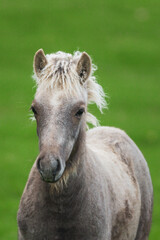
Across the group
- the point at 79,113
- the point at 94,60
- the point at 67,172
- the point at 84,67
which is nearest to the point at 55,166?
the point at 79,113

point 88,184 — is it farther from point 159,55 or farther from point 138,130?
point 159,55

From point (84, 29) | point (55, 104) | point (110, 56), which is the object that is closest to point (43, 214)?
point (55, 104)

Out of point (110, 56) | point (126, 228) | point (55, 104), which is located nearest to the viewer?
point (55, 104)

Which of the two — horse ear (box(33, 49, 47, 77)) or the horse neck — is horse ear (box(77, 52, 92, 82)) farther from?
the horse neck

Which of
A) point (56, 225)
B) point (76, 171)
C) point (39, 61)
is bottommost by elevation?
point (56, 225)

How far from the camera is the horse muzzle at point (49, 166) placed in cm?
623

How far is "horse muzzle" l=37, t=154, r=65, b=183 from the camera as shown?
6.23 m

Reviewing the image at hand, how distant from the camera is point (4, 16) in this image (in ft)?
114

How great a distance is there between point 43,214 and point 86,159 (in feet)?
2.67

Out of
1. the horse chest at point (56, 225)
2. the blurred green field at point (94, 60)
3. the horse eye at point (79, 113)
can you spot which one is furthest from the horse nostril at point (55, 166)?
the blurred green field at point (94, 60)

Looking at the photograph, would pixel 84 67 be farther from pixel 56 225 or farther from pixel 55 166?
pixel 56 225

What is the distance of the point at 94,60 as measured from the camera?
30.3m

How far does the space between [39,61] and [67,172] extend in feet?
3.93

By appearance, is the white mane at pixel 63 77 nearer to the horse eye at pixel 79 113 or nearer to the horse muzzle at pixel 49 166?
the horse eye at pixel 79 113
